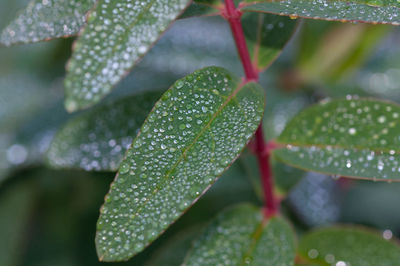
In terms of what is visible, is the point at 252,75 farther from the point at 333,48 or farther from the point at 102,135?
the point at 333,48

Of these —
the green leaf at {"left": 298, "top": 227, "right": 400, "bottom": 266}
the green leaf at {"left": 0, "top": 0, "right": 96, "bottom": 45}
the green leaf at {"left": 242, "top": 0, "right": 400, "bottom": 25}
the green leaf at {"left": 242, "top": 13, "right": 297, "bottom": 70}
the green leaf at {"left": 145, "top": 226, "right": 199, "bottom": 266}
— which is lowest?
the green leaf at {"left": 298, "top": 227, "right": 400, "bottom": 266}

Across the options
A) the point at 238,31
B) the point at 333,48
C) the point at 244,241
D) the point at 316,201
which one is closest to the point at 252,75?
the point at 238,31

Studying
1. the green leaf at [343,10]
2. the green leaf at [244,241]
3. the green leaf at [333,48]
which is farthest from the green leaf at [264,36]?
the green leaf at [333,48]

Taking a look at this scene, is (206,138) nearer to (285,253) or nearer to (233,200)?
(285,253)

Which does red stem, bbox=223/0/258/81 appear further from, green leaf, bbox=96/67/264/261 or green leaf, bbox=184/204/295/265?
green leaf, bbox=184/204/295/265

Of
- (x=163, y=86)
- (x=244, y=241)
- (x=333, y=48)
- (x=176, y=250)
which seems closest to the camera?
(x=244, y=241)

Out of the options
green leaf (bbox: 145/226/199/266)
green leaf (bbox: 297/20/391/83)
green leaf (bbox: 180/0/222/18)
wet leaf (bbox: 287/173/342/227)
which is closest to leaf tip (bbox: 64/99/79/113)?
green leaf (bbox: 180/0/222/18)

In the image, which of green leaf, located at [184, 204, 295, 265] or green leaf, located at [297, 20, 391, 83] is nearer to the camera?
green leaf, located at [184, 204, 295, 265]
